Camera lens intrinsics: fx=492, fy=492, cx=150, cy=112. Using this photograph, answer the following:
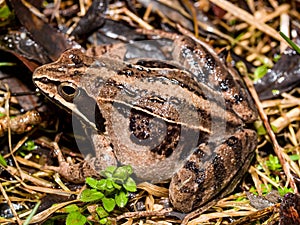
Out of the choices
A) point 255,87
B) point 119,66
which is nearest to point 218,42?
point 255,87

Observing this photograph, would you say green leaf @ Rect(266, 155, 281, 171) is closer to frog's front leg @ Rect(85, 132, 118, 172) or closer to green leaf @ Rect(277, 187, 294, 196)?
green leaf @ Rect(277, 187, 294, 196)

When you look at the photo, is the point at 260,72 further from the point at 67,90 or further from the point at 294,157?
the point at 67,90

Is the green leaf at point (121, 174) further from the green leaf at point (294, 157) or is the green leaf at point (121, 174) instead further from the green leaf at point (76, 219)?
the green leaf at point (294, 157)

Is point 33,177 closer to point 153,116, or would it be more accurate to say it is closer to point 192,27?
point 153,116

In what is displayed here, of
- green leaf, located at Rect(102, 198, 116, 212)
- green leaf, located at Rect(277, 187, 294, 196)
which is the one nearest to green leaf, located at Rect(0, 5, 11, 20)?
green leaf, located at Rect(102, 198, 116, 212)

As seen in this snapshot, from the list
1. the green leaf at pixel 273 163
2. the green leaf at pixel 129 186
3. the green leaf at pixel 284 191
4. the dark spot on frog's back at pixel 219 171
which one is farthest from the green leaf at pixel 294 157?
the green leaf at pixel 129 186
